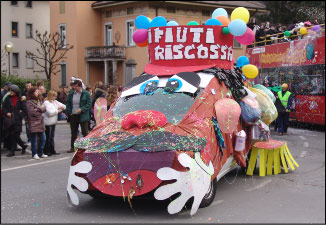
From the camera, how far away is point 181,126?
6.55 metres

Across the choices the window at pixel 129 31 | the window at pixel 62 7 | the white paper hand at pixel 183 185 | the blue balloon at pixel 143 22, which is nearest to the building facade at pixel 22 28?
the window at pixel 62 7

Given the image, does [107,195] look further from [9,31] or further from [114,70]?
[9,31]

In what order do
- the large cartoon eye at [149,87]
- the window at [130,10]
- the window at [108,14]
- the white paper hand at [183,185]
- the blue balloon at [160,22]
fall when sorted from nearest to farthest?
the white paper hand at [183,185] < the large cartoon eye at [149,87] < the blue balloon at [160,22] < the window at [130,10] < the window at [108,14]

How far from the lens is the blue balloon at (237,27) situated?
8.09m

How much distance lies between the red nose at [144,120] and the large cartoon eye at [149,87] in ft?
2.53

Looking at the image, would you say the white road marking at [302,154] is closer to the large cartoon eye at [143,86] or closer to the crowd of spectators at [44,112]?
the crowd of spectators at [44,112]

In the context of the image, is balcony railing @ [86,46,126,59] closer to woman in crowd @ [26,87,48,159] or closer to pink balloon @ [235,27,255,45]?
woman in crowd @ [26,87,48,159]

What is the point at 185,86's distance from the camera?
730 centimetres

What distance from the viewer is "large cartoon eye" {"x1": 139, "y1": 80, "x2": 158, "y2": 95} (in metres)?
7.41

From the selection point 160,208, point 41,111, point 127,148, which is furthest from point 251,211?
point 41,111

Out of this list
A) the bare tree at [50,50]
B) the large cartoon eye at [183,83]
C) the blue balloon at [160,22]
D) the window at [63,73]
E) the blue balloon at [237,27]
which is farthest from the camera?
the window at [63,73]

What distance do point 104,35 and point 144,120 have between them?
38.3m

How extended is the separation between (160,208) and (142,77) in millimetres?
2223

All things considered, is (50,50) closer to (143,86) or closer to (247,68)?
(247,68)
